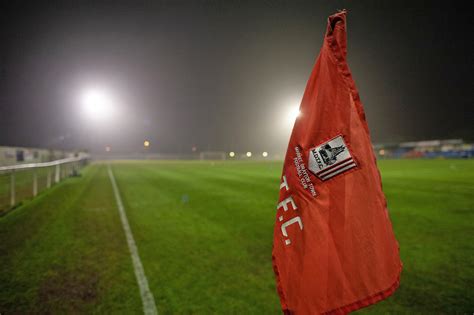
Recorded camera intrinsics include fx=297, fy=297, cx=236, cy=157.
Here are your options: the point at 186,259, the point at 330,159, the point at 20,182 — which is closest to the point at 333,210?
the point at 330,159

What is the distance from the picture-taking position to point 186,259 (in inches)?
194

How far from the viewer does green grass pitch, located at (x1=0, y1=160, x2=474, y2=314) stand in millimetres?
3479

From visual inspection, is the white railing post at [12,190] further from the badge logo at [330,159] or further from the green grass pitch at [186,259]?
the badge logo at [330,159]

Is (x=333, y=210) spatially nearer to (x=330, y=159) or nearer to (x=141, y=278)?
(x=330, y=159)

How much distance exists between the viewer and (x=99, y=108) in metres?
49.0

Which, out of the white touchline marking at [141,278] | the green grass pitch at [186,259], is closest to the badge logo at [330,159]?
the green grass pitch at [186,259]

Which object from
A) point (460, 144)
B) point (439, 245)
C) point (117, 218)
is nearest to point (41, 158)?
point (117, 218)

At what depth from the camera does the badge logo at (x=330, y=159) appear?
5.19 ft

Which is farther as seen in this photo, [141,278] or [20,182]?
[20,182]

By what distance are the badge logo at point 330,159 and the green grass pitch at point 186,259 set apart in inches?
91.6

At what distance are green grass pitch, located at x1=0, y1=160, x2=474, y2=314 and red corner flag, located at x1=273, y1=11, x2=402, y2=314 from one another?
2.00 meters

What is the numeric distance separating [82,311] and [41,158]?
1218 inches

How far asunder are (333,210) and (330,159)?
0.27 metres

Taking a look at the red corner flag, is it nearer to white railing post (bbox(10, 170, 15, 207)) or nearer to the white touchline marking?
the white touchline marking
